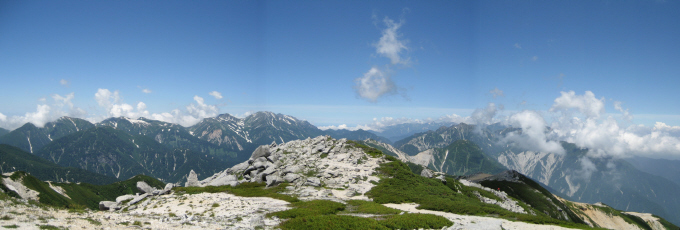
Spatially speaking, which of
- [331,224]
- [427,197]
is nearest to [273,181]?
[427,197]

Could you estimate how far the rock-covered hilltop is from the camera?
47000 millimetres

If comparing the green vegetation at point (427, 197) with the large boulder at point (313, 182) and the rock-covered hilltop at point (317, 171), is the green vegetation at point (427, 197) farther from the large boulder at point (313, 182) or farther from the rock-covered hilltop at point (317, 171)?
the large boulder at point (313, 182)

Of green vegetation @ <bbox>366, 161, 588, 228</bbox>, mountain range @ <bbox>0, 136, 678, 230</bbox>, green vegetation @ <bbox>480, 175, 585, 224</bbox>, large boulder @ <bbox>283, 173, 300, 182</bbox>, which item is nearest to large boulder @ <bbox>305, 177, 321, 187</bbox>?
mountain range @ <bbox>0, 136, 678, 230</bbox>

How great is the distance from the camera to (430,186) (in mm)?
49969

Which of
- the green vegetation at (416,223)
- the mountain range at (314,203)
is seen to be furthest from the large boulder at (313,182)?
the green vegetation at (416,223)

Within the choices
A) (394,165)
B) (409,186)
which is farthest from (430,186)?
(394,165)

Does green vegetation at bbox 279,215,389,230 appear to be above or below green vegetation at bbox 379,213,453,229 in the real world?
above

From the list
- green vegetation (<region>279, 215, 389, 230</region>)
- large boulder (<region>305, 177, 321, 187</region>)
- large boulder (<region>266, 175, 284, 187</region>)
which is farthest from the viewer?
large boulder (<region>266, 175, 284, 187</region>)

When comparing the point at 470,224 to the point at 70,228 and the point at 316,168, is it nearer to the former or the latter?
the point at 70,228

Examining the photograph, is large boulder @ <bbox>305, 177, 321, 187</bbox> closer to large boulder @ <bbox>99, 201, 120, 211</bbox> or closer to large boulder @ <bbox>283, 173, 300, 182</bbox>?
large boulder @ <bbox>283, 173, 300, 182</bbox>

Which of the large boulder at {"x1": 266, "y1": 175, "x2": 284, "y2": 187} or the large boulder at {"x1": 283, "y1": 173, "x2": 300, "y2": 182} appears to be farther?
the large boulder at {"x1": 283, "y1": 173, "x2": 300, "y2": 182}

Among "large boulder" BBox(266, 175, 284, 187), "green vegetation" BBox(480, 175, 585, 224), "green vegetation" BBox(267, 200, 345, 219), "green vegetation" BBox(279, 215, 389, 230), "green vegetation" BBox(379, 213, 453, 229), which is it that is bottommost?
"green vegetation" BBox(480, 175, 585, 224)

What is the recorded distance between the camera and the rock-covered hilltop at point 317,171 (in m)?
47.0

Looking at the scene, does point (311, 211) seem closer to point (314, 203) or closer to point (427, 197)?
point (314, 203)
